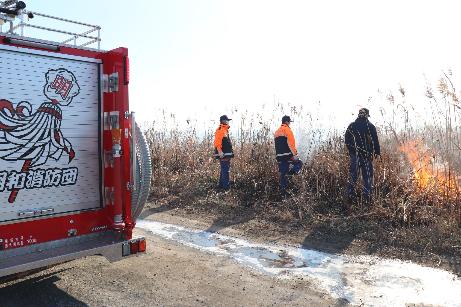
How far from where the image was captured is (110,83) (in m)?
5.13

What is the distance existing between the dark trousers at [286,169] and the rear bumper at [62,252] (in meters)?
4.98

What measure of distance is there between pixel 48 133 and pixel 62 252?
3.99 ft

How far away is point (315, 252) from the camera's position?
6512mm

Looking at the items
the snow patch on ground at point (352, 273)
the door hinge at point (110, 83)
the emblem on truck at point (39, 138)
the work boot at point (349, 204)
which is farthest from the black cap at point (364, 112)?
the emblem on truck at point (39, 138)

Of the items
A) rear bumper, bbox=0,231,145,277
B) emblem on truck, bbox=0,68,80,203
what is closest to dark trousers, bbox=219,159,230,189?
rear bumper, bbox=0,231,145,277

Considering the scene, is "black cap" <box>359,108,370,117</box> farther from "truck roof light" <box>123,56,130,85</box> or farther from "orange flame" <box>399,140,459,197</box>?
"truck roof light" <box>123,56,130,85</box>

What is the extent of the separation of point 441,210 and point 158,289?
4629 millimetres

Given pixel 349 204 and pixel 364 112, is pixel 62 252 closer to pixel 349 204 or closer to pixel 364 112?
pixel 349 204

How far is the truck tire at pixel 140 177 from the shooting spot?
532 cm

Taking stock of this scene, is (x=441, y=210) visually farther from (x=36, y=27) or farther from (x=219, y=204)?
(x=36, y=27)

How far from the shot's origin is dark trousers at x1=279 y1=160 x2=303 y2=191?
962cm

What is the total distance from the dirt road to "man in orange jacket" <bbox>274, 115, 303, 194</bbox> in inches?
149

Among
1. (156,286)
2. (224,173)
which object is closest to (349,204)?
(224,173)

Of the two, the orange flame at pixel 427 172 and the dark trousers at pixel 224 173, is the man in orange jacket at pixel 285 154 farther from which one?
the orange flame at pixel 427 172
